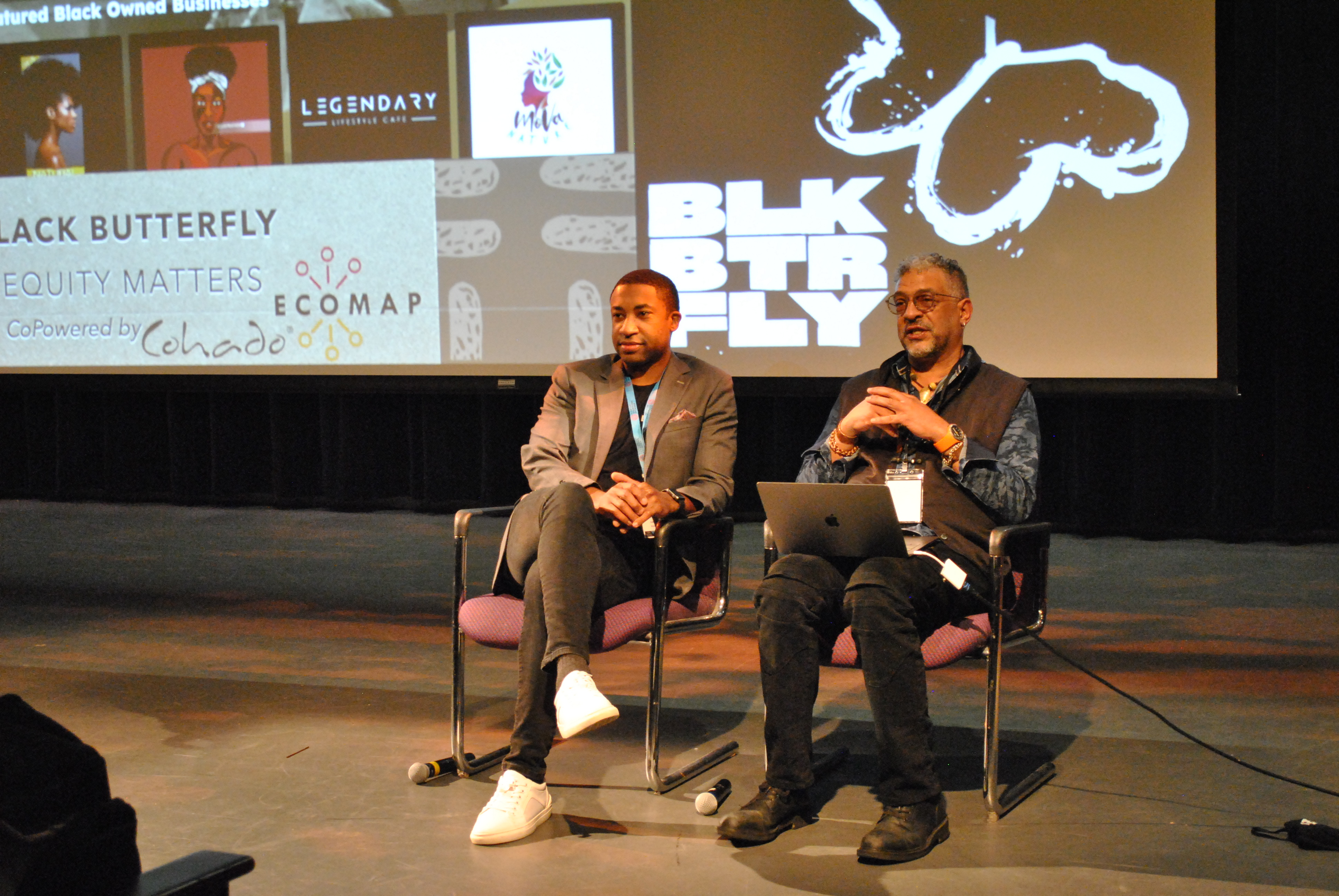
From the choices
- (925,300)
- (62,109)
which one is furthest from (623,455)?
(62,109)

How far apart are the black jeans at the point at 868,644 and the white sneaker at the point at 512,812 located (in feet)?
1.42

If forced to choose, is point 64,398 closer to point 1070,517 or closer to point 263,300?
point 263,300

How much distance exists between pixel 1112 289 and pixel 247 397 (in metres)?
4.51

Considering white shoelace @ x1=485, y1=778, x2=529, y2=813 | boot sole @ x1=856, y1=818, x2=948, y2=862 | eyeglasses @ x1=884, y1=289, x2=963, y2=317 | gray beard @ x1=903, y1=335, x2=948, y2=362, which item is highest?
eyeglasses @ x1=884, y1=289, x2=963, y2=317

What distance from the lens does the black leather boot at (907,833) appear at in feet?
6.95

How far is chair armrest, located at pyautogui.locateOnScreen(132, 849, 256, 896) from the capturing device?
106 cm

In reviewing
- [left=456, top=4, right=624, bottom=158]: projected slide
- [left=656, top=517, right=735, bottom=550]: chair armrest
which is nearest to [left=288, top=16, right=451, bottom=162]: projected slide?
[left=456, top=4, right=624, bottom=158]: projected slide

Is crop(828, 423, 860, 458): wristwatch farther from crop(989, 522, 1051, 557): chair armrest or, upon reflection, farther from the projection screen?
the projection screen

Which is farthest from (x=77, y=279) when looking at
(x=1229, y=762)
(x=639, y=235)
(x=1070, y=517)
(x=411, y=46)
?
(x=1229, y=762)

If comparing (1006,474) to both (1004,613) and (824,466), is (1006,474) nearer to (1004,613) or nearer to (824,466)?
(1004,613)

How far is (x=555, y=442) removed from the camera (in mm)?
2766

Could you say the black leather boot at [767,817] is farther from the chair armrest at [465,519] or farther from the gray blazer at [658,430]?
the chair armrest at [465,519]

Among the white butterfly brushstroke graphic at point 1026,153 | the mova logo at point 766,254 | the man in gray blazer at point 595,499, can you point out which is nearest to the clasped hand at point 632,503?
the man in gray blazer at point 595,499

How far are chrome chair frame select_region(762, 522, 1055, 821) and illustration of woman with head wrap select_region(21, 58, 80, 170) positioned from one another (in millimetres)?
4730
